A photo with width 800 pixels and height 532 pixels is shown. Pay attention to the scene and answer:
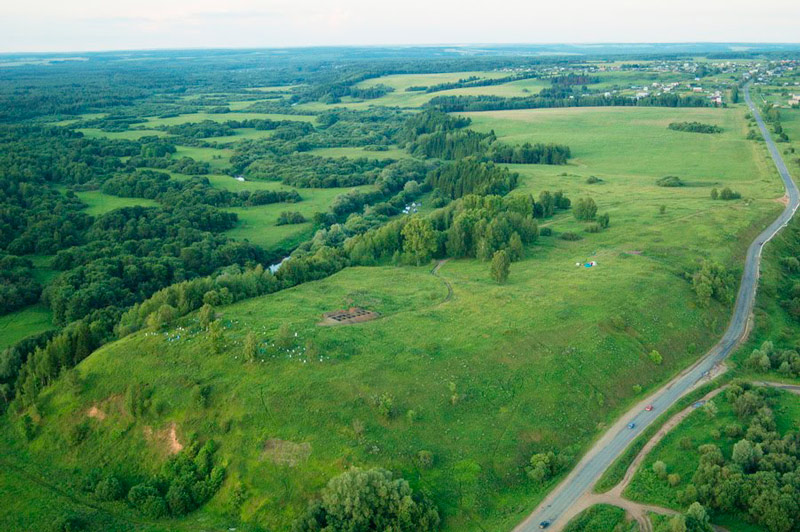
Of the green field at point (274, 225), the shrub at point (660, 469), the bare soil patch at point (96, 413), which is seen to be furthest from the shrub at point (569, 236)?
the bare soil patch at point (96, 413)

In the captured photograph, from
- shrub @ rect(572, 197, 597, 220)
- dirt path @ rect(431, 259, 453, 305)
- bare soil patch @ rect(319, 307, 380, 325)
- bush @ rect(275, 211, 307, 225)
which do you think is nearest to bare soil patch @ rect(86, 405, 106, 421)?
bare soil patch @ rect(319, 307, 380, 325)

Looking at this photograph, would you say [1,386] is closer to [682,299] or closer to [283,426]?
[283,426]

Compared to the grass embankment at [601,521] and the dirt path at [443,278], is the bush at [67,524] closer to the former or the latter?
the grass embankment at [601,521]

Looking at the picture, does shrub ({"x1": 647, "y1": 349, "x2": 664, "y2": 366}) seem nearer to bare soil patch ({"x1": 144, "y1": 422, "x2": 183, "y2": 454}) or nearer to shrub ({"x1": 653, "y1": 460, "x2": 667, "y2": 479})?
shrub ({"x1": 653, "y1": 460, "x2": 667, "y2": 479})

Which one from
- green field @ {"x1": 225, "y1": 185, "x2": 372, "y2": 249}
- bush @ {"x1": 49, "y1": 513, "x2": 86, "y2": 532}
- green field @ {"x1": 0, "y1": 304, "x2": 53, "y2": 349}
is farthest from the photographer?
green field @ {"x1": 225, "y1": 185, "x2": 372, "y2": 249}

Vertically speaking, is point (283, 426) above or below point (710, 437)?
above

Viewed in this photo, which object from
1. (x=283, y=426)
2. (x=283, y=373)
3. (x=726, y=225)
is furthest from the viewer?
(x=726, y=225)

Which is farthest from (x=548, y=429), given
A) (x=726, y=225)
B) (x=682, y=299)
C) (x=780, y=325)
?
(x=726, y=225)
